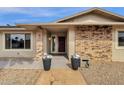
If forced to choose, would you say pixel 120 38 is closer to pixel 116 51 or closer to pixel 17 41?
pixel 116 51

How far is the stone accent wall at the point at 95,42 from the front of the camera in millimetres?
16891

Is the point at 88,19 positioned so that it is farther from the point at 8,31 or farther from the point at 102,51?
the point at 8,31

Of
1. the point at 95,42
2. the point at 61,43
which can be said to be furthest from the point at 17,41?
the point at 95,42

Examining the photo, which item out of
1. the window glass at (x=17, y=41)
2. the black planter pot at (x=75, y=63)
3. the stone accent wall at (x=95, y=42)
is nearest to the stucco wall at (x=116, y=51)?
the stone accent wall at (x=95, y=42)

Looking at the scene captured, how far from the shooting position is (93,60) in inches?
661

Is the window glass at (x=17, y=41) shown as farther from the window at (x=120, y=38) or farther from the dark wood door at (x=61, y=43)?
the window at (x=120, y=38)

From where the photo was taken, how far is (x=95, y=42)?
17.0 m

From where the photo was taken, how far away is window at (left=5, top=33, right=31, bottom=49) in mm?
21312

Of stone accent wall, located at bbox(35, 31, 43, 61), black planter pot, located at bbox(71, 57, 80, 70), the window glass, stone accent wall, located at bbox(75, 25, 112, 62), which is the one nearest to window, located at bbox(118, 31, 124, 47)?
stone accent wall, located at bbox(75, 25, 112, 62)

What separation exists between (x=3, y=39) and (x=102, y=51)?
992 cm

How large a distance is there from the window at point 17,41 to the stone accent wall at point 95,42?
633 cm

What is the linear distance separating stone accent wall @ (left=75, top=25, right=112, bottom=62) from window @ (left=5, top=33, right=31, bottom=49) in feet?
20.8
